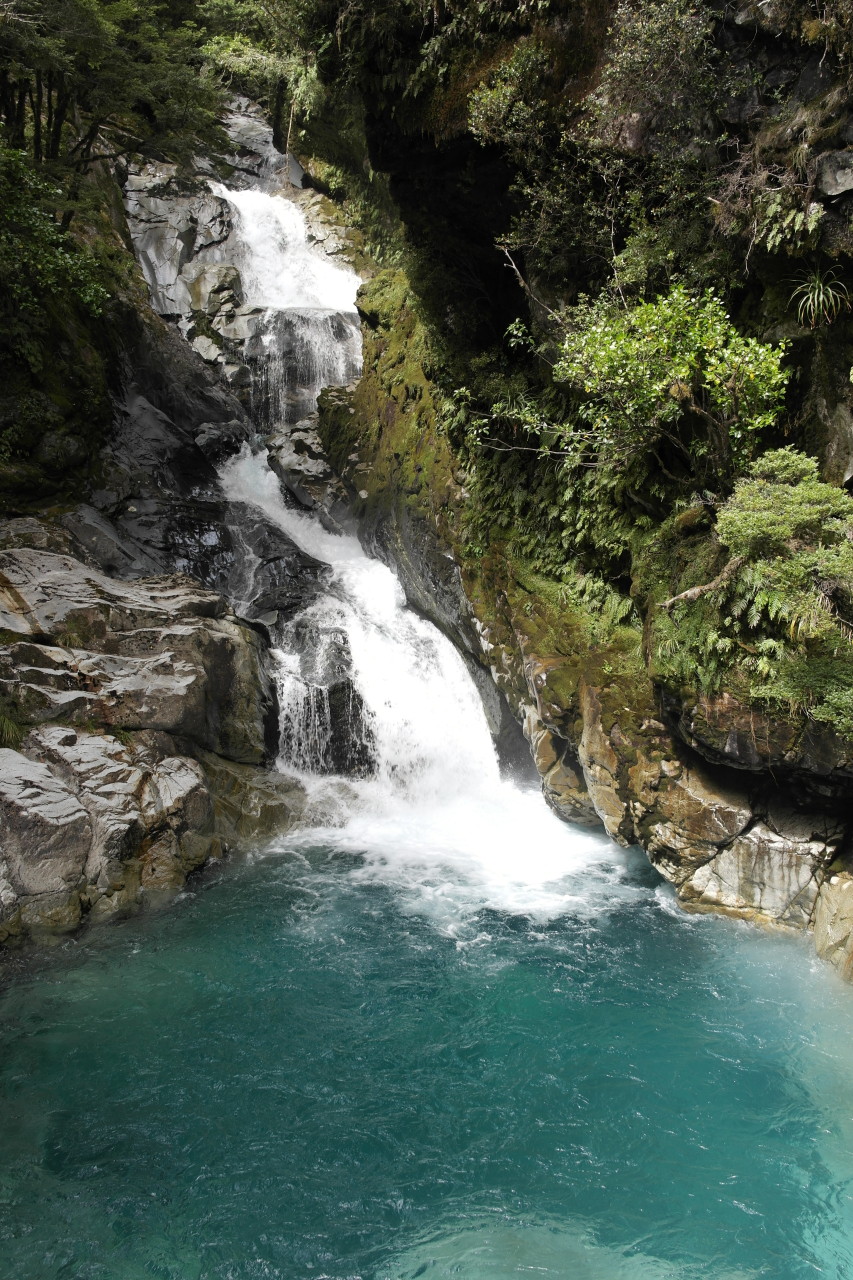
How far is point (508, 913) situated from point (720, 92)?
10.6 metres

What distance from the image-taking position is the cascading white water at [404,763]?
36.7ft

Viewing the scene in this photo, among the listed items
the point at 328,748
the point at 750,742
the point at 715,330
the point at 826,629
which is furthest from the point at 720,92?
the point at 328,748

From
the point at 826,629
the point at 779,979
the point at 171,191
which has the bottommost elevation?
the point at 779,979

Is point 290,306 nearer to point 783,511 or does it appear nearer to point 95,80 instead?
point 95,80

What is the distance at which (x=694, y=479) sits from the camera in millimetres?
9523

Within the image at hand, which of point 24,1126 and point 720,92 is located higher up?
point 720,92

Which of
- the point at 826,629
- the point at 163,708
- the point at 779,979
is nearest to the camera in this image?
the point at 826,629

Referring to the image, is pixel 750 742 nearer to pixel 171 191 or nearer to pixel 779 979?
pixel 779 979

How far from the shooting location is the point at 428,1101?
6.91 metres

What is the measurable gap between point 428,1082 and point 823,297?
29.8 ft

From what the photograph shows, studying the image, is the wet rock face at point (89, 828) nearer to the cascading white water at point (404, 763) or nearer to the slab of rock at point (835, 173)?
the cascading white water at point (404, 763)

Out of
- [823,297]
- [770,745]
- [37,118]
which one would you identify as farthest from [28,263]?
[770,745]

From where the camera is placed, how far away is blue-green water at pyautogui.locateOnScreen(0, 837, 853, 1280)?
5.54 metres

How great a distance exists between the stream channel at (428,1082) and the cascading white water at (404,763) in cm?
12
